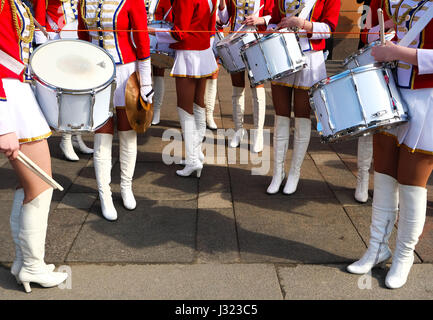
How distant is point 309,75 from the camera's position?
3.88 m

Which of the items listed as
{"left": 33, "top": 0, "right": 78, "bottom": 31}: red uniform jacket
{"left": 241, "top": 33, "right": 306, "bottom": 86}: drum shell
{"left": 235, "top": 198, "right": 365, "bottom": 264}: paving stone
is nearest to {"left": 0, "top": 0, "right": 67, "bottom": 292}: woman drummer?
{"left": 235, "top": 198, "right": 365, "bottom": 264}: paving stone

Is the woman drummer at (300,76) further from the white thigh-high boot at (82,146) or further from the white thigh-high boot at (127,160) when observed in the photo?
the white thigh-high boot at (82,146)

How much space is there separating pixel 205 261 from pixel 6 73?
1.70m

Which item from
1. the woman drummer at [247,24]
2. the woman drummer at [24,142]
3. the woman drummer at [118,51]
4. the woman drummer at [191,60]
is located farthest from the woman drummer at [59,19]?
the woman drummer at [24,142]

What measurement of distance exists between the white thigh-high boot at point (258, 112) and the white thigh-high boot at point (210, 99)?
2.54 ft

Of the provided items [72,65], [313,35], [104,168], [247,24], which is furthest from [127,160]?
[247,24]

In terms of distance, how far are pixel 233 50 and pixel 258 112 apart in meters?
0.94

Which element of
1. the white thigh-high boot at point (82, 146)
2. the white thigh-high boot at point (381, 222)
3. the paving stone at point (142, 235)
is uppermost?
the white thigh-high boot at point (381, 222)

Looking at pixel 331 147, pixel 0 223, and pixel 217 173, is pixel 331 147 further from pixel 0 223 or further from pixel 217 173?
pixel 0 223

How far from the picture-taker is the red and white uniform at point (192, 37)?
4113 mm

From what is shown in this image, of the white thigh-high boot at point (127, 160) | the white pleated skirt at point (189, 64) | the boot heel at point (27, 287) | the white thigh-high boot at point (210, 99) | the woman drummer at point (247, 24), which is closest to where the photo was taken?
the boot heel at point (27, 287)

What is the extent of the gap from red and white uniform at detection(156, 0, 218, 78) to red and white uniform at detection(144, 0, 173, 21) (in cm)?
103

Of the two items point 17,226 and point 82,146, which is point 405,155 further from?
point 82,146

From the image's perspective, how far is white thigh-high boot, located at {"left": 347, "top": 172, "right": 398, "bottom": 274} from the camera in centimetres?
284
